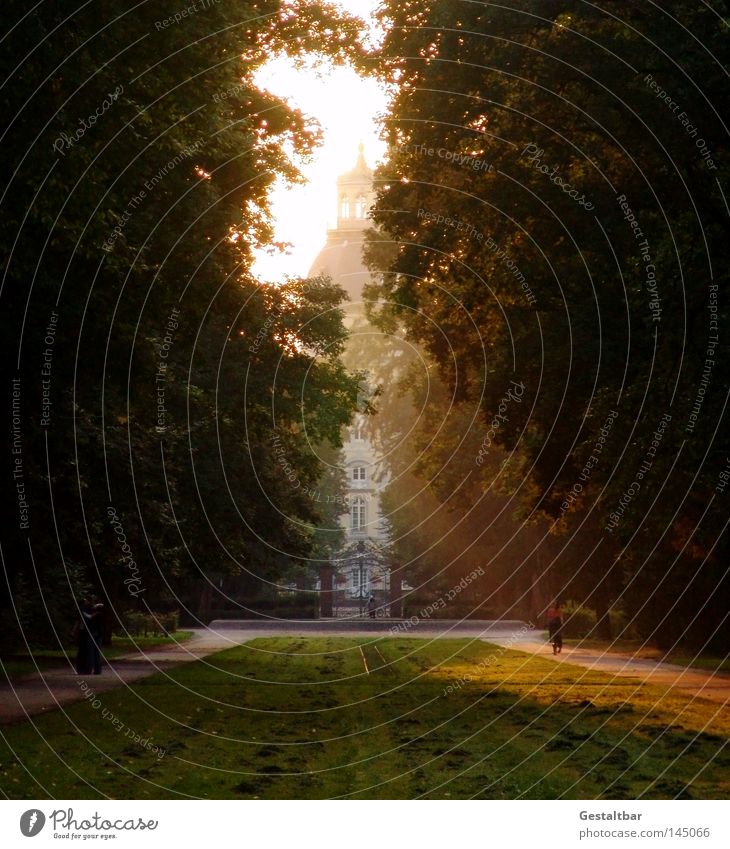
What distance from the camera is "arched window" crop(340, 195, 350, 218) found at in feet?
519

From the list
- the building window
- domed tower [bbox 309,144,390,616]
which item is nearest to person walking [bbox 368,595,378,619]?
domed tower [bbox 309,144,390,616]

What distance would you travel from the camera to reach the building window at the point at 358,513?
12428 centimetres

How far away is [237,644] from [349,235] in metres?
102

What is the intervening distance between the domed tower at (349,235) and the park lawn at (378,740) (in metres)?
111

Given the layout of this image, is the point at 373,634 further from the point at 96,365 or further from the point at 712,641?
the point at 96,365

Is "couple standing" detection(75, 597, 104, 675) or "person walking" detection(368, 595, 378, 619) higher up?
"person walking" detection(368, 595, 378, 619)

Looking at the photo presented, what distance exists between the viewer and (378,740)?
1859cm

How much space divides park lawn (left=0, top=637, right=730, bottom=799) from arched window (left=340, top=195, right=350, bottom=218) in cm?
12946

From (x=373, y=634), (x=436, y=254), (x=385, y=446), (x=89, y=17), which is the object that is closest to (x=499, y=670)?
(x=436, y=254)

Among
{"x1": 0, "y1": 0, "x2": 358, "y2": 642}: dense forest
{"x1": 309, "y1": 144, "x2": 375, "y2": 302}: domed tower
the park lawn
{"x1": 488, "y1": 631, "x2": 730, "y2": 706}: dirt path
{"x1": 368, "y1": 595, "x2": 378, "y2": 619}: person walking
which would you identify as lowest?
the park lawn

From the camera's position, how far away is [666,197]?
25.8 meters

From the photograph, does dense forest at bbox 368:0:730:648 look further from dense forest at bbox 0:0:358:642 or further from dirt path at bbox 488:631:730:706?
dense forest at bbox 0:0:358:642
